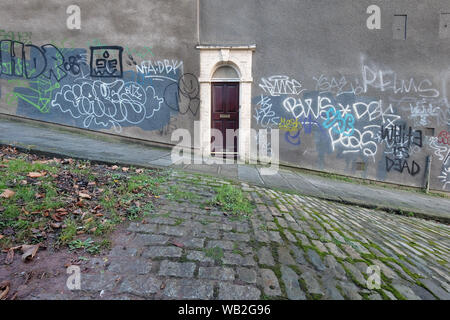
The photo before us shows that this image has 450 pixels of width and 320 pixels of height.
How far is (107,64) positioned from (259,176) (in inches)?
225

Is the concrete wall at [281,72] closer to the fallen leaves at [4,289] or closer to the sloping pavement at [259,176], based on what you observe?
the sloping pavement at [259,176]

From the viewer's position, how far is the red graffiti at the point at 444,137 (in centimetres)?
684

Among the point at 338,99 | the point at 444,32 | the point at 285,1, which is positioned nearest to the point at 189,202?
the point at 338,99

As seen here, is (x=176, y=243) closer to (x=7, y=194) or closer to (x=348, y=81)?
(x=7, y=194)

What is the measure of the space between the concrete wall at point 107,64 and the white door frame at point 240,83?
0.92ft

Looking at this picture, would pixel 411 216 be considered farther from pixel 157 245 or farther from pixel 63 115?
pixel 63 115

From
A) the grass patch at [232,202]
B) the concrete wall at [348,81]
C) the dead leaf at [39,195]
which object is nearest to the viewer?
the dead leaf at [39,195]

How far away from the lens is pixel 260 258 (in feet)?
7.27

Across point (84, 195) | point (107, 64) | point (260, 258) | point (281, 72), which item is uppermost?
point (107, 64)

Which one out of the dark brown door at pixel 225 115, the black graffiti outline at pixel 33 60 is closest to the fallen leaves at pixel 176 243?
the dark brown door at pixel 225 115

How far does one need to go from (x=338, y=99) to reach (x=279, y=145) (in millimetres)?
2125

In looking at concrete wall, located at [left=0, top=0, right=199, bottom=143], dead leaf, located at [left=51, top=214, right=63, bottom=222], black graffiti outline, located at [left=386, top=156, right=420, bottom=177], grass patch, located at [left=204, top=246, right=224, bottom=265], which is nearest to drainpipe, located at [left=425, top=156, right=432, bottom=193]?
black graffiti outline, located at [left=386, top=156, right=420, bottom=177]

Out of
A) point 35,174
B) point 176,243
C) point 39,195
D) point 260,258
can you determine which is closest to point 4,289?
point 176,243

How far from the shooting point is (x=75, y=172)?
364 centimetres
